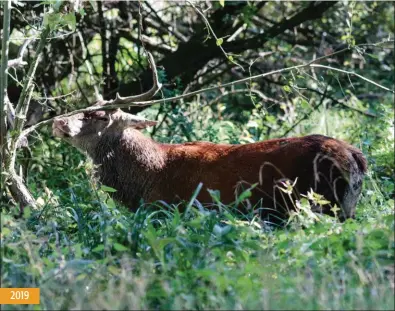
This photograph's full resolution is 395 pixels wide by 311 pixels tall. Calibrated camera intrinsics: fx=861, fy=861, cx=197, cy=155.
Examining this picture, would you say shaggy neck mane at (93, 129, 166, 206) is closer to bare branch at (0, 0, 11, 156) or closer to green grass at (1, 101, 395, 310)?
bare branch at (0, 0, 11, 156)

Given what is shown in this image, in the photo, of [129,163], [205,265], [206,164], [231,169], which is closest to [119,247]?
[205,265]

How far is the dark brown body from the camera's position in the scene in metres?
6.64

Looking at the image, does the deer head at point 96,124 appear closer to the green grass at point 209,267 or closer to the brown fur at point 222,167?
the brown fur at point 222,167

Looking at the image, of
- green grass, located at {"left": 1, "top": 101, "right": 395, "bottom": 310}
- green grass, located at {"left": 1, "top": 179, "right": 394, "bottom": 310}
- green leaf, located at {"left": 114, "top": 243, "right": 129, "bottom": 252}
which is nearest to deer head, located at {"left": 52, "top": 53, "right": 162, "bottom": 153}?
green grass, located at {"left": 1, "top": 101, "right": 395, "bottom": 310}

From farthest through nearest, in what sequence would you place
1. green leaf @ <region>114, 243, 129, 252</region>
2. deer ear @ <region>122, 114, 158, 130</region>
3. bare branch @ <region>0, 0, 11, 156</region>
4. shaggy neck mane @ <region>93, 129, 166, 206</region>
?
1. deer ear @ <region>122, 114, 158, 130</region>
2. shaggy neck mane @ <region>93, 129, 166, 206</region>
3. bare branch @ <region>0, 0, 11, 156</region>
4. green leaf @ <region>114, 243, 129, 252</region>

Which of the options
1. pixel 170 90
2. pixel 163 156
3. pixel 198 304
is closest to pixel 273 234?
pixel 198 304

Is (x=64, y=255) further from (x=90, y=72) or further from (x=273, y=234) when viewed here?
(x=90, y=72)

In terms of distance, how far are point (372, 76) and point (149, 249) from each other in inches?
349

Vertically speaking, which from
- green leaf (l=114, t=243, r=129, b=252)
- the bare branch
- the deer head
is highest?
the bare branch

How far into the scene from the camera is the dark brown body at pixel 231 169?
664 cm

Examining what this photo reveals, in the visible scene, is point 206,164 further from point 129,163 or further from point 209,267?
point 209,267

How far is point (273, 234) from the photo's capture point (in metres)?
5.48

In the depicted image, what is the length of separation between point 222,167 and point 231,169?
0.09 metres

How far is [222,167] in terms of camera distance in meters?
7.07
